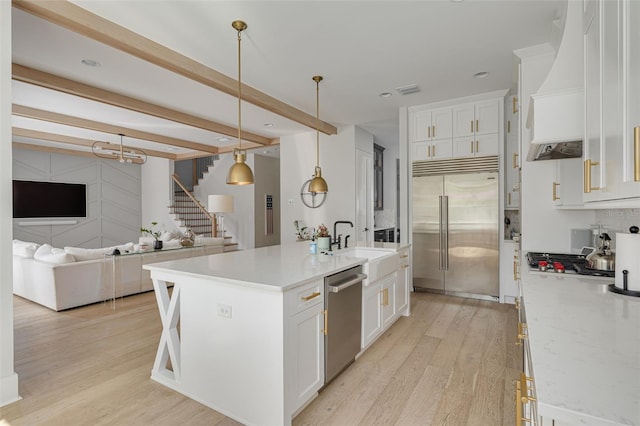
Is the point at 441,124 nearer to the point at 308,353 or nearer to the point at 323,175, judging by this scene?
the point at 323,175

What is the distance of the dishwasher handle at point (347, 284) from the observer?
7.32ft

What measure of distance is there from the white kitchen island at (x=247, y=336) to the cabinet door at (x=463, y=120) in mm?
3205

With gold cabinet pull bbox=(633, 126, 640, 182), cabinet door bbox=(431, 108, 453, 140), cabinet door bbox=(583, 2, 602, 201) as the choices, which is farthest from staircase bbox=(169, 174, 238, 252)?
gold cabinet pull bbox=(633, 126, 640, 182)

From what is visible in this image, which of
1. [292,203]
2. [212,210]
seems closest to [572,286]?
[292,203]

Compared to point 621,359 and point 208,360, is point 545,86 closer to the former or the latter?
point 621,359

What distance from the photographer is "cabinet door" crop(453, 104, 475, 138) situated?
14.8ft

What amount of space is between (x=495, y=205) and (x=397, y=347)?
2.51 metres

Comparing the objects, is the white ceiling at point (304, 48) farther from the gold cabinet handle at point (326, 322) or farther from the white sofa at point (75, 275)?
the gold cabinet handle at point (326, 322)

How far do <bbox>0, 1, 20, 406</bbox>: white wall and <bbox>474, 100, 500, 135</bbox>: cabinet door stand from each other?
4853mm

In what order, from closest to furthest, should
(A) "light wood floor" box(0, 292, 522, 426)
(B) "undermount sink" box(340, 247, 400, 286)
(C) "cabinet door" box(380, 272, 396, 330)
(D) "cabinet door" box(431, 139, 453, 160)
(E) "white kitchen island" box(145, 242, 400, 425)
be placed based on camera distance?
(E) "white kitchen island" box(145, 242, 400, 425), (A) "light wood floor" box(0, 292, 522, 426), (B) "undermount sink" box(340, 247, 400, 286), (C) "cabinet door" box(380, 272, 396, 330), (D) "cabinet door" box(431, 139, 453, 160)

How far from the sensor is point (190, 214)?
30.7 feet

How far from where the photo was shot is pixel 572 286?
173 centimetres

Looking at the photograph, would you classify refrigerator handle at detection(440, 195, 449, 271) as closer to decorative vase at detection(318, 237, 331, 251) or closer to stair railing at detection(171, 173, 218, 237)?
decorative vase at detection(318, 237, 331, 251)

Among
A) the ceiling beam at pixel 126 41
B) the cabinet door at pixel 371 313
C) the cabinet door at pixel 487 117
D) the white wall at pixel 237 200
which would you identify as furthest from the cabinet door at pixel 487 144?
the white wall at pixel 237 200
